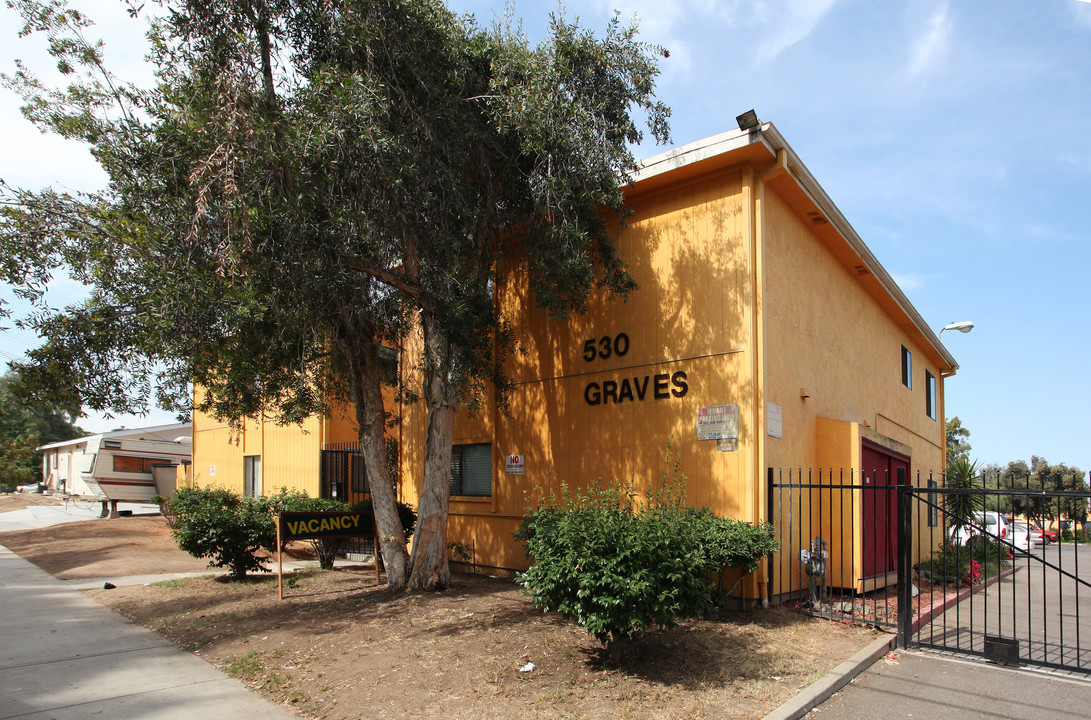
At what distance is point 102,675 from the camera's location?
21.7ft

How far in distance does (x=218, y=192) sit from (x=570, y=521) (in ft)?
18.8

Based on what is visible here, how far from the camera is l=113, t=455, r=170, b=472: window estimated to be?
27.8m

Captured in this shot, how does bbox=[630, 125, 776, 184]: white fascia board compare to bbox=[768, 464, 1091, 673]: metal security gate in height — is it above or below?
above

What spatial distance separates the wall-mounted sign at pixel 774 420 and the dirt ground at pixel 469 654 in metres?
2.28

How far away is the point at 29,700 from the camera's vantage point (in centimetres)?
590

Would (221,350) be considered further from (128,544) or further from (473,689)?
(128,544)

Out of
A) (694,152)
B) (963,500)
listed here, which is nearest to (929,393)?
(963,500)

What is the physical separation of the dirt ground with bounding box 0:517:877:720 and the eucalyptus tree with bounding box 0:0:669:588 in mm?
1621

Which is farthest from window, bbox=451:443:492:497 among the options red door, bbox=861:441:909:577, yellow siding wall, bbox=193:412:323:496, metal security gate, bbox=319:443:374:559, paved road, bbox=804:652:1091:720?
paved road, bbox=804:652:1091:720

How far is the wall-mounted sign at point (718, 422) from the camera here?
9.06 meters

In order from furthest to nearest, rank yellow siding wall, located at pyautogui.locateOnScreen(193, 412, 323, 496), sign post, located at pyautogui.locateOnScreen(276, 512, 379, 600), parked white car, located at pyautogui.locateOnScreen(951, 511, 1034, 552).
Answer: yellow siding wall, located at pyautogui.locateOnScreen(193, 412, 323, 496) → sign post, located at pyautogui.locateOnScreen(276, 512, 379, 600) → parked white car, located at pyautogui.locateOnScreen(951, 511, 1034, 552)

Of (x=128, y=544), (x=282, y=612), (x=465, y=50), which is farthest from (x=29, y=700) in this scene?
(x=128, y=544)

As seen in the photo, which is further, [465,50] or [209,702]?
[465,50]

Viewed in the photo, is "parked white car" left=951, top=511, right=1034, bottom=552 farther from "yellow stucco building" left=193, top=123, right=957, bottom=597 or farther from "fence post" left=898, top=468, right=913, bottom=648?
"yellow stucco building" left=193, top=123, right=957, bottom=597
